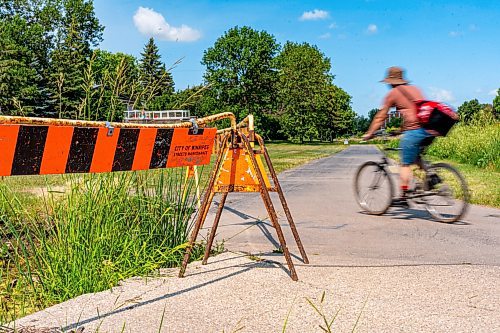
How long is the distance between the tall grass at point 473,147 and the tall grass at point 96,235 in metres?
13.9

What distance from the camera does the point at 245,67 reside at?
76.2 m

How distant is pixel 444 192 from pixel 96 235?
17.5 feet

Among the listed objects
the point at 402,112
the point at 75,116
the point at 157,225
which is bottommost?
the point at 157,225

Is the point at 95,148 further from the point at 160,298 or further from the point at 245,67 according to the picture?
the point at 245,67

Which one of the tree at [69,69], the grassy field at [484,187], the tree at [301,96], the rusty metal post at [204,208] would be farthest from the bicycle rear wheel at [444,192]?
the tree at [301,96]

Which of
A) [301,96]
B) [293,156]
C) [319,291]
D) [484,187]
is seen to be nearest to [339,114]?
[301,96]

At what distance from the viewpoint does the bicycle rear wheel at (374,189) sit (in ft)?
27.8

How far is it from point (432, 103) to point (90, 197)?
16.4 feet

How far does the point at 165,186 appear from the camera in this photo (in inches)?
200

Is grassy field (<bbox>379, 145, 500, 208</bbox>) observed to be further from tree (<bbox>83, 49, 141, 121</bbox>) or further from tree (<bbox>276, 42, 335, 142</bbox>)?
tree (<bbox>276, 42, 335, 142</bbox>)

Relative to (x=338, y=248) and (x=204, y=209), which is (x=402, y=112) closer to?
(x=338, y=248)

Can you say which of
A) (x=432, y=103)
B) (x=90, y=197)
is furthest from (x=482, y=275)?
(x=432, y=103)

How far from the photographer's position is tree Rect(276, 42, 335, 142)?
84.6 metres

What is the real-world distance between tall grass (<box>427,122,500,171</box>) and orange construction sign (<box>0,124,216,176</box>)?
13899mm
